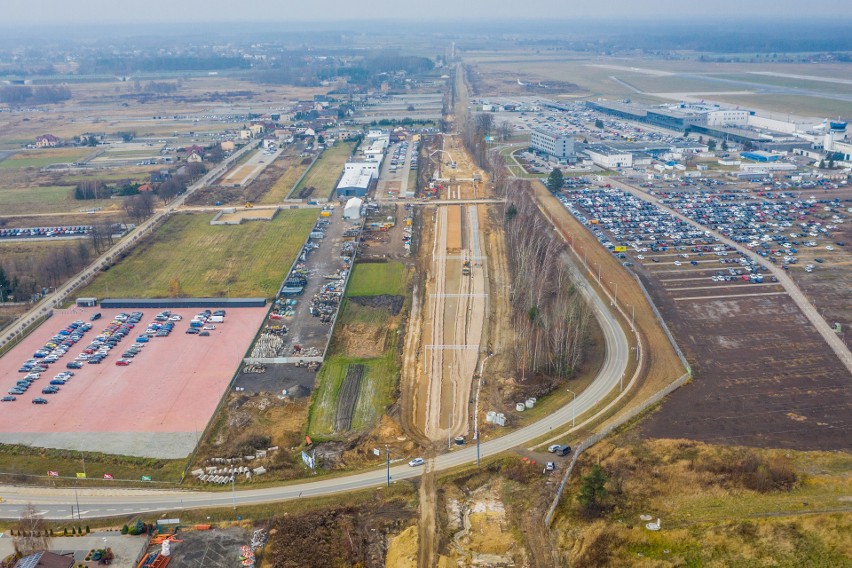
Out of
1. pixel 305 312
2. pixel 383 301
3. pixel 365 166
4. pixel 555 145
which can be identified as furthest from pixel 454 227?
pixel 555 145

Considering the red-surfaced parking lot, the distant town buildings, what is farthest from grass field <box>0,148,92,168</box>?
the red-surfaced parking lot

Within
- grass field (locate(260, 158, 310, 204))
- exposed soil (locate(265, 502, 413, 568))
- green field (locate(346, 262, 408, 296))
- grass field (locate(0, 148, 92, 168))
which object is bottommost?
exposed soil (locate(265, 502, 413, 568))

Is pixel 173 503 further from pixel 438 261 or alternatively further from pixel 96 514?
pixel 438 261

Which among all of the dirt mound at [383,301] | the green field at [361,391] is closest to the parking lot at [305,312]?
the green field at [361,391]

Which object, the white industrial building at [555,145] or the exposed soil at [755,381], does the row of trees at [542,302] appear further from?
the white industrial building at [555,145]

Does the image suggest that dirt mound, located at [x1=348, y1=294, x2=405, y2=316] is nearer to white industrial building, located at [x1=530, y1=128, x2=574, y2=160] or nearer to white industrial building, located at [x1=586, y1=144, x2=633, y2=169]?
white industrial building, located at [x1=586, y1=144, x2=633, y2=169]

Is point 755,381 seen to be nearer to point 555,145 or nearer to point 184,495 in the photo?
point 184,495

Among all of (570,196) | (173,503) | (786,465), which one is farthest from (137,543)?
(570,196)
